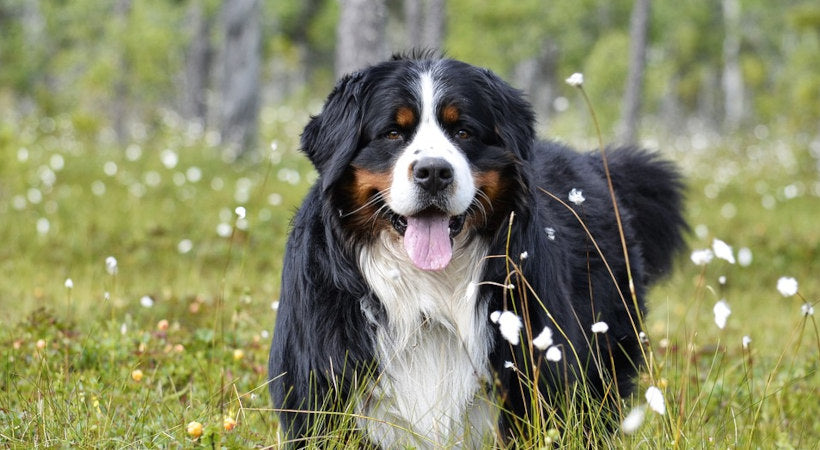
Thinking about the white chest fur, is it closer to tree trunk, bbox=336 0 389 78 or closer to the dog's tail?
the dog's tail

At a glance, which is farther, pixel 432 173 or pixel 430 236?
pixel 430 236

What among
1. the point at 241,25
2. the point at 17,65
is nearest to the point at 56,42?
the point at 17,65

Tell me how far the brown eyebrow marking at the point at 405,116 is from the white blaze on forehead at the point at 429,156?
53 millimetres

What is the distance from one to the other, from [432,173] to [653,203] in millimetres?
2260

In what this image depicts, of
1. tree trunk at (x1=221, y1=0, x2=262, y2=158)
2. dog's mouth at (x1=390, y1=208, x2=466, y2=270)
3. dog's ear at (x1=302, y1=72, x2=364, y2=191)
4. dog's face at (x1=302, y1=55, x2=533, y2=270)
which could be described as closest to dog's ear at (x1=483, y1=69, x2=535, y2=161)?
dog's face at (x1=302, y1=55, x2=533, y2=270)

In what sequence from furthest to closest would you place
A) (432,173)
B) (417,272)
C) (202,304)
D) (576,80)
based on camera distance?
(202,304)
(417,272)
(432,173)
(576,80)

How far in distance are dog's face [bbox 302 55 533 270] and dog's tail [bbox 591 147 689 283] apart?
1.62m

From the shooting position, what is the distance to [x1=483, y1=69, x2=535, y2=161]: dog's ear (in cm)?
304

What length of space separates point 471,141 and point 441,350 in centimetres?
76

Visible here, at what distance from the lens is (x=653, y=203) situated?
4629 mm

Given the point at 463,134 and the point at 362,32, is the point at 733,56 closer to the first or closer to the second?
the point at 362,32

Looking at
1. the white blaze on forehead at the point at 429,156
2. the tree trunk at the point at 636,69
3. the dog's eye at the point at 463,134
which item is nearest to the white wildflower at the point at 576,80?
the white blaze on forehead at the point at 429,156

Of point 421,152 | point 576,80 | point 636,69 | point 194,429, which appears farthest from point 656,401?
point 636,69

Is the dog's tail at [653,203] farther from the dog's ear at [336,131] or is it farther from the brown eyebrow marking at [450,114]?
the dog's ear at [336,131]
